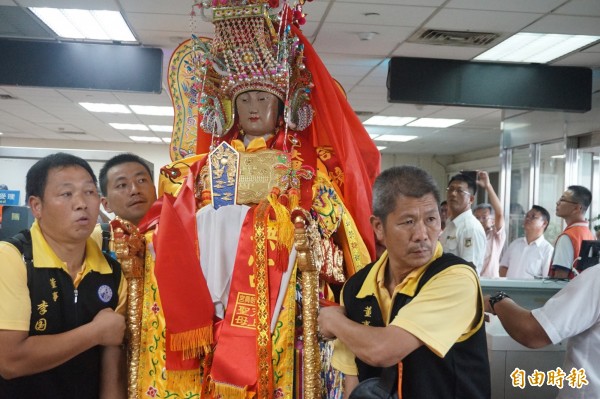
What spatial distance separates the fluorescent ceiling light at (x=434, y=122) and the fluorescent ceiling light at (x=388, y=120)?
0.19m

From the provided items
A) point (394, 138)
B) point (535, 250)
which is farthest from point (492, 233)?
point (394, 138)

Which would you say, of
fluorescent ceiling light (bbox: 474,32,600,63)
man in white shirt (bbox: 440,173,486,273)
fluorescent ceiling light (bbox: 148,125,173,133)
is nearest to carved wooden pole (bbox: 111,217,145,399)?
man in white shirt (bbox: 440,173,486,273)

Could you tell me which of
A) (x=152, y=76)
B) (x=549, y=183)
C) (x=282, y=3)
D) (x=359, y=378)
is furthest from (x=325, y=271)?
(x=549, y=183)

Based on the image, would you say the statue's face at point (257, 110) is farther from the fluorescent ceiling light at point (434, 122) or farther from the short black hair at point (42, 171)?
the fluorescent ceiling light at point (434, 122)

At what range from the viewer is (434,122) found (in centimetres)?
1070

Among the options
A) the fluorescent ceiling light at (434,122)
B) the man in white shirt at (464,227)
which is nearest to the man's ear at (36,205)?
the man in white shirt at (464,227)

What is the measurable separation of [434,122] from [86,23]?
273 inches

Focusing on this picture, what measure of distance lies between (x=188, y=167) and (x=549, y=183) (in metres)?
6.55

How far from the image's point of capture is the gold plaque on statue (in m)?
2.46

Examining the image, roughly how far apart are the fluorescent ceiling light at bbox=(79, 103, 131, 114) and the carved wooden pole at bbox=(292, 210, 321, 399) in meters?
8.43

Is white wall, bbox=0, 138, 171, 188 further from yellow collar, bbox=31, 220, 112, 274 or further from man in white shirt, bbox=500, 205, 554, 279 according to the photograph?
yellow collar, bbox=31, 220, 112, 274

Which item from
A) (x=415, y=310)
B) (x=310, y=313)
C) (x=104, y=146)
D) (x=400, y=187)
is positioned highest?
(x=104, y=146)

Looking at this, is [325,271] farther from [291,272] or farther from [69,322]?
[69,322]

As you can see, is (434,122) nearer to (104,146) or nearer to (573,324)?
(573,324)
